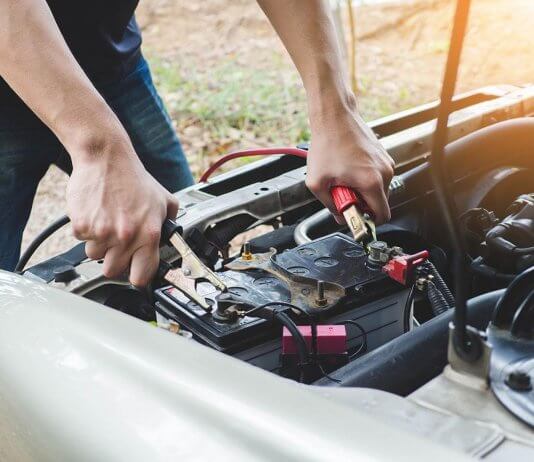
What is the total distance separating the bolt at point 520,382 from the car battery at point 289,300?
13.2 inches

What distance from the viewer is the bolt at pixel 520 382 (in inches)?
28.8

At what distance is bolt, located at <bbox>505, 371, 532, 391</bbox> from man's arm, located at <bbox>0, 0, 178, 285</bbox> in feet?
1.82

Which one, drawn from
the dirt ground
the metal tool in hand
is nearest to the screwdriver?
the metal tool in hand

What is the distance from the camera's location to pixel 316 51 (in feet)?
4.50

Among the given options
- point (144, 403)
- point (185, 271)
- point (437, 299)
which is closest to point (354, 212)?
point (437, 299)

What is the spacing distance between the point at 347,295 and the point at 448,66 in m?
0.46

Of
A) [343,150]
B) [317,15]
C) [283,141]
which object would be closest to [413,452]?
[343,150]

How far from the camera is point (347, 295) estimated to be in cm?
105

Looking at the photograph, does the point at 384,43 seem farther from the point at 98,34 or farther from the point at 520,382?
the point at 520,382

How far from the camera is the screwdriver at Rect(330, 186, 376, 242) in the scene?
1158 mm

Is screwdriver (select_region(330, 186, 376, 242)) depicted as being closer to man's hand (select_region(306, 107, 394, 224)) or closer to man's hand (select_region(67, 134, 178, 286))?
man's hand (select_region(306, 107, 394, 224))

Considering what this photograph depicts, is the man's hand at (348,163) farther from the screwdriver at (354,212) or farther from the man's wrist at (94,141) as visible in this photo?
the man's wrist at (94,141)

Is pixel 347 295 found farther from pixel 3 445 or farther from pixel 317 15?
pixel 317 15

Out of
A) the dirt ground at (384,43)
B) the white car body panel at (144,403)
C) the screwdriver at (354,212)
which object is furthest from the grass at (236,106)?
the white car body panel at (144,403)
